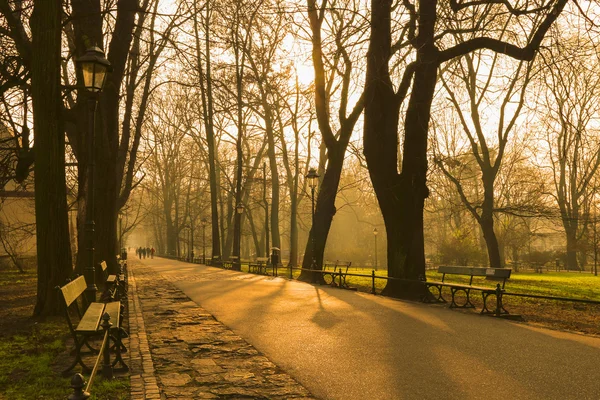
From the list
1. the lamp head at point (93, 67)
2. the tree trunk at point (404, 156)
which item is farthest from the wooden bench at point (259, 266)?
the lamp head at point (93, 67)

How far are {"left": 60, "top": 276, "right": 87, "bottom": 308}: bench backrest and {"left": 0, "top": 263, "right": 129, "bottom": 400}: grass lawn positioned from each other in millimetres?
718

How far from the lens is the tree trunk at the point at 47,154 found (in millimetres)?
9570

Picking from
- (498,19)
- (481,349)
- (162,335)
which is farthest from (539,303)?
(162,335)

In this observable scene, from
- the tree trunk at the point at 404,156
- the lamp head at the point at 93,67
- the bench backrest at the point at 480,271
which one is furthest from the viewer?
the tree trunk at the point at 404,156

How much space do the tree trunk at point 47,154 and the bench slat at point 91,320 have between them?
246cm

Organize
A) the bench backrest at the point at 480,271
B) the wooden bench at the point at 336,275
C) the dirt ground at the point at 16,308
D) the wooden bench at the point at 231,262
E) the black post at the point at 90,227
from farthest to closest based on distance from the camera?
1. the wooden bench at the point at 231,262
2. the wooden bench at the point at 336,275
3. the bench backrest at the point at 480,271
4. the black post at the point at 90,227
5. the dirt ground at the point at 16,308

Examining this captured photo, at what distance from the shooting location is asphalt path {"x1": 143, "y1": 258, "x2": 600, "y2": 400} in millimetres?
5492

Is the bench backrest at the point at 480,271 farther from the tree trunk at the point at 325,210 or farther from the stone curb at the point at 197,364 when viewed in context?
the stone curb at the point at 197,364

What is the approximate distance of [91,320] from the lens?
21.3 feet

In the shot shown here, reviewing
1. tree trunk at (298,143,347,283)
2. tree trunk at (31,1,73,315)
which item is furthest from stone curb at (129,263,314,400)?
tree trunk at (298,143,347,283)

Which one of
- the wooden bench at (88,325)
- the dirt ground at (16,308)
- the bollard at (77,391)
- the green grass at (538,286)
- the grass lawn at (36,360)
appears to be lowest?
the green grass at (538,286)

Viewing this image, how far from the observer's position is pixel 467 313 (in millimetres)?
11438

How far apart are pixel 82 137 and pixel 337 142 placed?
31.9ft

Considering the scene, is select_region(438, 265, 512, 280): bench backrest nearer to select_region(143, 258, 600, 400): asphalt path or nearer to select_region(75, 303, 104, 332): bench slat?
select_region(143, 258, 600, 400): asphalt path
